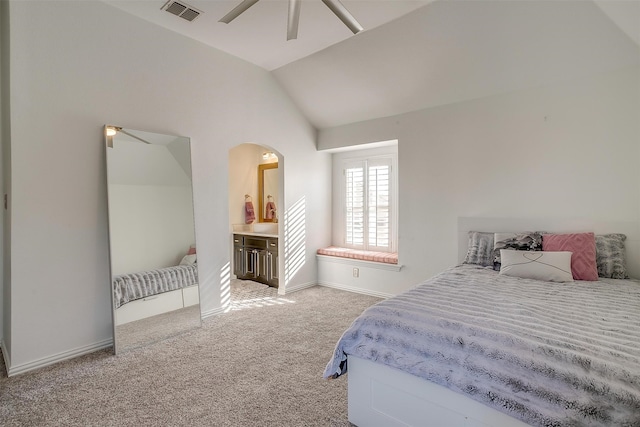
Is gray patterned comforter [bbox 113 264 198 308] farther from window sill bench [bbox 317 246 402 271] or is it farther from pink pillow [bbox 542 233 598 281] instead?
pink pillow [bbox 542 233 598 281]

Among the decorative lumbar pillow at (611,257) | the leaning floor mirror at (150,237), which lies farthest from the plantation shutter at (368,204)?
the leaning floor mirror at (150,237)

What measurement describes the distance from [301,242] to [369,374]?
121 inches

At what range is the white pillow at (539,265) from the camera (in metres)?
2.66

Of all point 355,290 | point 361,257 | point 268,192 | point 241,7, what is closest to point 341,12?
point 241,7

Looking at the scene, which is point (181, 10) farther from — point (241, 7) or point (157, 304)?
point (157, 304)

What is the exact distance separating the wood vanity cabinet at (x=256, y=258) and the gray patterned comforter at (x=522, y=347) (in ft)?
9.68

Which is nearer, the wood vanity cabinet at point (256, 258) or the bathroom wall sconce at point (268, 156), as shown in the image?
the wood vanity cabinet at point (256, 258)

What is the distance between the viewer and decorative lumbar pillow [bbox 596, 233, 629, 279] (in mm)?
2734

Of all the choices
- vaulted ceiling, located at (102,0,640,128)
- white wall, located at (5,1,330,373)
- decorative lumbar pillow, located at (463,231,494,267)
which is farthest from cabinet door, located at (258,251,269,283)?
decorative lumbar pillow, located at (463,231,494,267)

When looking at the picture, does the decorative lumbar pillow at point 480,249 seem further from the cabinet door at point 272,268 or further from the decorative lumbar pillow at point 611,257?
the cabinet door at point 272,268

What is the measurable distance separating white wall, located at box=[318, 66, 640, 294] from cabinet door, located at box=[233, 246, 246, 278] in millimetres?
2087

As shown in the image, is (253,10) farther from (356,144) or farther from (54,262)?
(54,262)

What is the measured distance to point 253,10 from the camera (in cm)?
288

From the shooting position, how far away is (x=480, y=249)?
11.0ft
